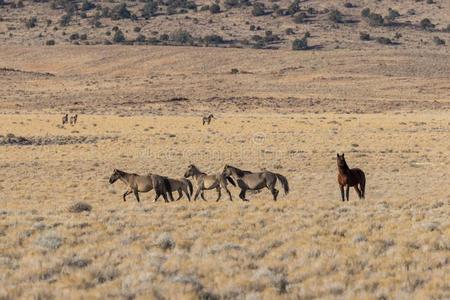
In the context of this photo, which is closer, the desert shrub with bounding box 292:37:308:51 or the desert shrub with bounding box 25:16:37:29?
the desert shrub with bounding box 292:37:308:51

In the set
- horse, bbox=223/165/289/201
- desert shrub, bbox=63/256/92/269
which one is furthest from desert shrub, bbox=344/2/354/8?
desert shrub, bbox=63/256/92/269

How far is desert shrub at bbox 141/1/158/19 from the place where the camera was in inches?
5591

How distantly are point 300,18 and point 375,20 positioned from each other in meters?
13.4

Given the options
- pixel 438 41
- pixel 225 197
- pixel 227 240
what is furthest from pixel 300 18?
pixel 227 240

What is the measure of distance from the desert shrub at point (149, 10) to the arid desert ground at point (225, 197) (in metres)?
49.3

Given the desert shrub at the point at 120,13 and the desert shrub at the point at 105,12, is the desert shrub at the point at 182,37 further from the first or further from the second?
the desert shrub at the point at 105,12

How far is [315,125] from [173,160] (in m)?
22.2

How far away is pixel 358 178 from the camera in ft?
66.9

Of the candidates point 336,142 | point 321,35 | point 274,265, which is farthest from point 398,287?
point 321,35

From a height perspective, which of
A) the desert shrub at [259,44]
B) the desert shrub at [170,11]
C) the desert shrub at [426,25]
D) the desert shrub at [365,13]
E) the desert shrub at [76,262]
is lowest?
the desert shrub at [259,44]

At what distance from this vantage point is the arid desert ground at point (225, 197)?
36.3ft

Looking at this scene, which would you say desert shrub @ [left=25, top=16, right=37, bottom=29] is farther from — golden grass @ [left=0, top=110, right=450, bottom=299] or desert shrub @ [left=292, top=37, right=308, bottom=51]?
golden grass @ [left=0, top=110, right=450, bottom=299]

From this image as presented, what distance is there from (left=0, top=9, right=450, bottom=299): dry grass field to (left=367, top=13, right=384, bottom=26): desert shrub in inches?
1585

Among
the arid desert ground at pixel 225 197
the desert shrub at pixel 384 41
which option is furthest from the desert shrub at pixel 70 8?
the desert shrub at pixel 384 41
